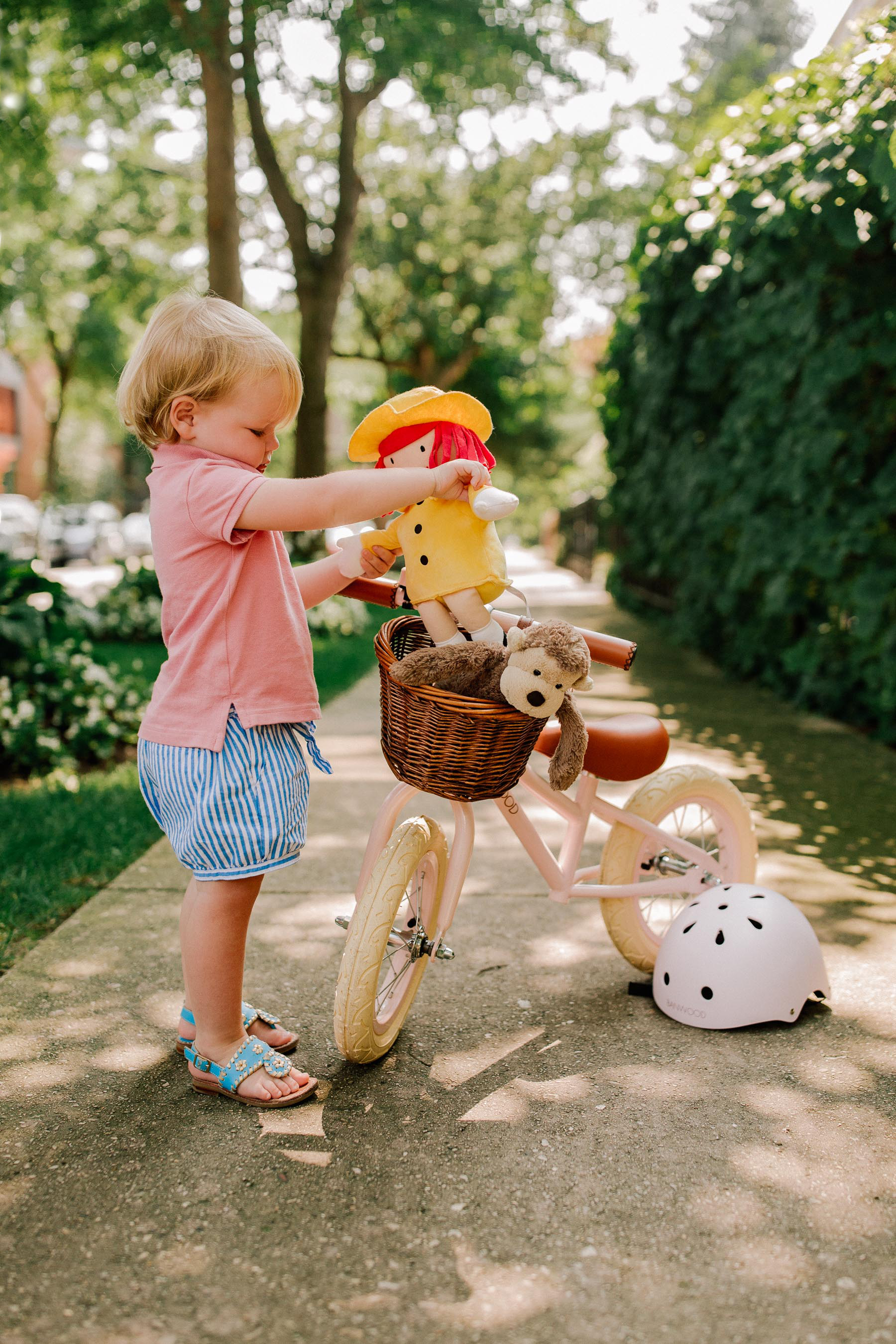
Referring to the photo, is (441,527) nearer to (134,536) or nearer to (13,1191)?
(13,1191)

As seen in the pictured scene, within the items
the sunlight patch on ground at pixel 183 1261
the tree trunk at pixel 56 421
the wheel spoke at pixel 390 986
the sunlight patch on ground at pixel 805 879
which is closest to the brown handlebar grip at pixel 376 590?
the wheel spoke at pixel 390 986

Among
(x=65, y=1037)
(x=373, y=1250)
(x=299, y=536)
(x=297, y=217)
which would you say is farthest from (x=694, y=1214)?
(x=297, y=217)

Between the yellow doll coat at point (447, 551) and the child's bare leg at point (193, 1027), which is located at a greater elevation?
the yellow doll coat at point (447, 551)

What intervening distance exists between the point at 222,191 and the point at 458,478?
8.73 m

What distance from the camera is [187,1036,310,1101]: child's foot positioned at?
239 cm

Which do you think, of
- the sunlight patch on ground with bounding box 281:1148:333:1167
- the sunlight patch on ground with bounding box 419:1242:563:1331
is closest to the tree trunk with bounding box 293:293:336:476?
the sunlight patch on ground with bounding box 281:1148:333:1167

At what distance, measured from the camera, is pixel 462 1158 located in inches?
87.4

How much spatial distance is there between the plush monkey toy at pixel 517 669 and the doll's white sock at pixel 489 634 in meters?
0.08

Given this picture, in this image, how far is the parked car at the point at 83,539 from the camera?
78.9ft

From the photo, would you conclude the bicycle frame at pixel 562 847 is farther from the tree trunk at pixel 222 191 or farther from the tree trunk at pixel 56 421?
the tree trunk at pixel 56 421

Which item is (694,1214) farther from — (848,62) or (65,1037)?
(848,62)

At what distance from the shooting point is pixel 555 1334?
1.72 m

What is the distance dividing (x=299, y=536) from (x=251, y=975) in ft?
33.1

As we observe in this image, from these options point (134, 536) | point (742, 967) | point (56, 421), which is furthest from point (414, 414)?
point (56, 421)
